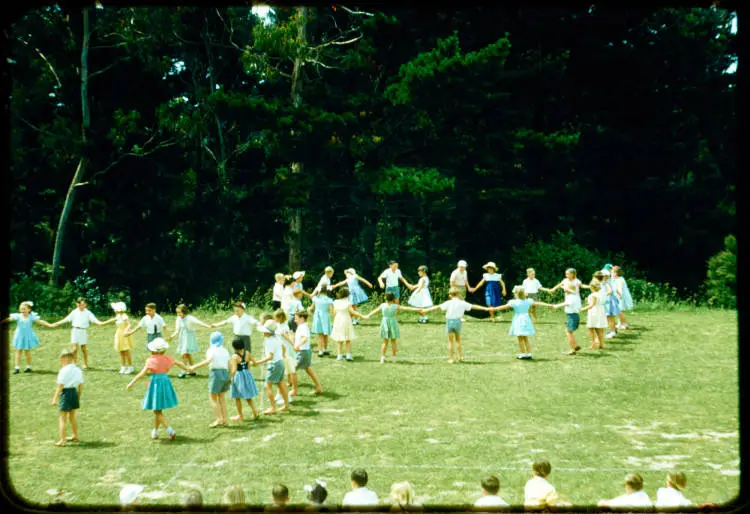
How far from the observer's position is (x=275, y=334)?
13672mm

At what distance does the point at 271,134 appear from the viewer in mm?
34594

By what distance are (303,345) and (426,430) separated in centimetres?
330

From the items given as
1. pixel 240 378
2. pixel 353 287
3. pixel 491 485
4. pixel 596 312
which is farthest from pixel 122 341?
pixel 491 485

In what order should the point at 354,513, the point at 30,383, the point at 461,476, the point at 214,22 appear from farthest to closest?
the point at 214,22 → the point at 30,383 → the point at 461,476 → the point at 354,513

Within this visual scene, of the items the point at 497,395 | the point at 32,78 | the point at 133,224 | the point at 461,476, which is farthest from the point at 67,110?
the point at 461,476

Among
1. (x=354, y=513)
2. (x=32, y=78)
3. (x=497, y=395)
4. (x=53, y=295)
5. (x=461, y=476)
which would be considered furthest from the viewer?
(x=32, y=78)

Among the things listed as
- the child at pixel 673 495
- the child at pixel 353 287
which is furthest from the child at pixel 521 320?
the child at pixel 673 495

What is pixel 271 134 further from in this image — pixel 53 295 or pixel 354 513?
pixel 354 513

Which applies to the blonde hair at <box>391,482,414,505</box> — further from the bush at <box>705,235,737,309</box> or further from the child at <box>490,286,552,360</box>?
the bush at <box>705,235,737,309</box>

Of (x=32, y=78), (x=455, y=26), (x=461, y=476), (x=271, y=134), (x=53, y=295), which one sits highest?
(x=455, y=26)

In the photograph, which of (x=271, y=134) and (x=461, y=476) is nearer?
(x=461, y=476)

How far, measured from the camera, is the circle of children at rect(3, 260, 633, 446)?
12.5 metres

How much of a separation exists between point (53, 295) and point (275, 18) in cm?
1764

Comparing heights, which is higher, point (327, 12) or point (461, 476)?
point (327, 12)
